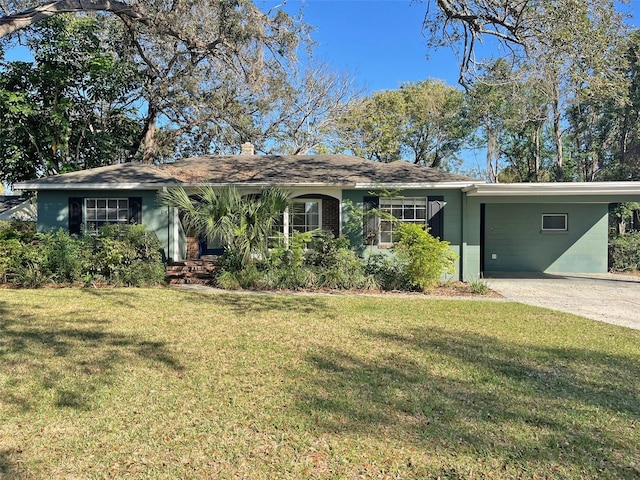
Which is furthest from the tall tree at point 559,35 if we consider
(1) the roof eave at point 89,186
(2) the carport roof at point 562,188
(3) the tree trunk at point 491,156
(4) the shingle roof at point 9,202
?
(4) the shingle roof at point 9,202

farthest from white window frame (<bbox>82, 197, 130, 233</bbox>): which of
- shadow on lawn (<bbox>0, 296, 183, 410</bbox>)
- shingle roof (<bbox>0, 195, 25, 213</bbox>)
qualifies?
shingle roof (<bbox>0, 195, 25, 213</bbox>)

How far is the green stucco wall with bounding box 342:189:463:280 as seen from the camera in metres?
11.6

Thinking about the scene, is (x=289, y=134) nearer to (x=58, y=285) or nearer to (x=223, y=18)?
(x=223, y=18)

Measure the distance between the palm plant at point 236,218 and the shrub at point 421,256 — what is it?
318 cm

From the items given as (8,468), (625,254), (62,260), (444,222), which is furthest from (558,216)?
(8,468)

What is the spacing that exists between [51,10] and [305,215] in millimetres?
7947

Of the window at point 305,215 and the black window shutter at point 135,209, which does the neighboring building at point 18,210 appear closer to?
the black window shutter at point 135,209

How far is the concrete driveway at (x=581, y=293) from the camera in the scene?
25.3ft

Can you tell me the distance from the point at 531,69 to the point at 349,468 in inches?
388

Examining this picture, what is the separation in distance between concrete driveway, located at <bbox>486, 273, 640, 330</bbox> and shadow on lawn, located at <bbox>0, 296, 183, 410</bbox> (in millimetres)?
7363

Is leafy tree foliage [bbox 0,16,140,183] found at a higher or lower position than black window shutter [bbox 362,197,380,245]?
higher

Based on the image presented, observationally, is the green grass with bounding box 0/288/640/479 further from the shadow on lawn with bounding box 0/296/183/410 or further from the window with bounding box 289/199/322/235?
the window with bounding box 289/199/322/235

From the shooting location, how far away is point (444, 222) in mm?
11648

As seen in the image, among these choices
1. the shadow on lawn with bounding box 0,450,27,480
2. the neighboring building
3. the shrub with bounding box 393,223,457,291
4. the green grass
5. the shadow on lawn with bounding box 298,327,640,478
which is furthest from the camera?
the neighboring building
